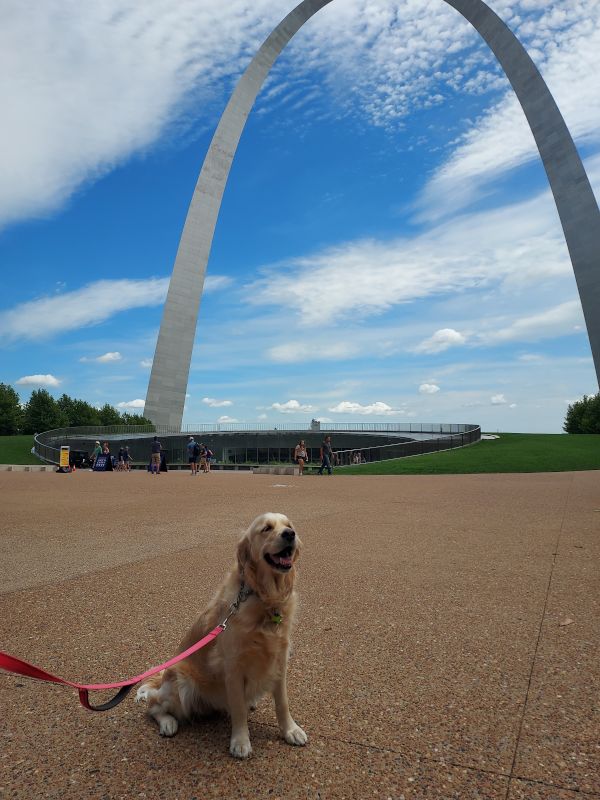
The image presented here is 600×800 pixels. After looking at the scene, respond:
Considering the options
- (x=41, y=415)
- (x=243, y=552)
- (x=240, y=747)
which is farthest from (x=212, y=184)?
(x=240, y=747)

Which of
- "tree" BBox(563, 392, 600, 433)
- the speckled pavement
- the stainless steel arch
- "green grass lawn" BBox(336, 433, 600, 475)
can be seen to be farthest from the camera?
"tree" BBox(563, 392, 600, 433)

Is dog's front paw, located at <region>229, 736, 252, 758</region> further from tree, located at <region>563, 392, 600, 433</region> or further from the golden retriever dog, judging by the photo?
tree, located at <region>563, 392, 600, 433</region>

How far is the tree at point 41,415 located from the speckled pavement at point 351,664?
71.2 meters

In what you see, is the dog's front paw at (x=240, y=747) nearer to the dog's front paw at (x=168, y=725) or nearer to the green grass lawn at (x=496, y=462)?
the dog's front paw at (x=168, y=725)

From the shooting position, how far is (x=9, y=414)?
7356 centimetres

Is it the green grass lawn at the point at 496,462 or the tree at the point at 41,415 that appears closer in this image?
the green grass lawn at the point at 496,462

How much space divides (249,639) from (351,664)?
1348 millimetres

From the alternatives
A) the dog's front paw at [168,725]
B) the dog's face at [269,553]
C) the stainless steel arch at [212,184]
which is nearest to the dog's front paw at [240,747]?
the dog's front paw at [168,725]

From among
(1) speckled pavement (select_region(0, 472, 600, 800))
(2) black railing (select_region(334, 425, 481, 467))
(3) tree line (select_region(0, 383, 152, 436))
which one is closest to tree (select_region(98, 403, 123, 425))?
(3) tree line (select_region(0, 383, 152, 436))

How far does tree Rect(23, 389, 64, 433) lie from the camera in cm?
7419

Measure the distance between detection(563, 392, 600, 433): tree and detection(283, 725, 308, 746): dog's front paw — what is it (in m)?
54.2

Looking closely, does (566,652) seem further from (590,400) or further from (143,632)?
(590,400)

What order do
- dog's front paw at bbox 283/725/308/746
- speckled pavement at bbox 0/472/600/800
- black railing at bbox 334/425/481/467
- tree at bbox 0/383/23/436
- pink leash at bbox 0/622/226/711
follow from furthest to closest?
tree at bbox 0/383/23/436 → black railing at bbox 334/425/481/467 → dog's front paw at bbox 283/725/308/746 → speckled pavement at bbox 0/472/600/800 → pink leash at bbox 0/622/226/711

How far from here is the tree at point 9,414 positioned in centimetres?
7331
